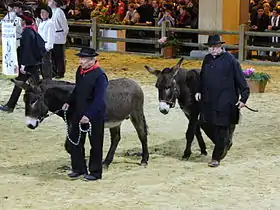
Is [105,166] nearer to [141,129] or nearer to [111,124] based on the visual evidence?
[111,124]

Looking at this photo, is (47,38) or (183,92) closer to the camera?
(183,92)

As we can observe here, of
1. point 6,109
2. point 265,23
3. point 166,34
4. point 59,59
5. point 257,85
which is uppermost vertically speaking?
point 265,23

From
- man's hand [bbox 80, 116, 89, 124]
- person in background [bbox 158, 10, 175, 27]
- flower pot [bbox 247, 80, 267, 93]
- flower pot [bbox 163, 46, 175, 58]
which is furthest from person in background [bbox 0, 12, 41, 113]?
person in background [bbox 158, 10, 175, 27]

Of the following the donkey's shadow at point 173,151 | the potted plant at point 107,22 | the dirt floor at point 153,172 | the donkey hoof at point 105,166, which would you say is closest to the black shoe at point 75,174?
the dirt floor at point 153,172

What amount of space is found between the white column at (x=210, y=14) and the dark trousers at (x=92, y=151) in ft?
45.8

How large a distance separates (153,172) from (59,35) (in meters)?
8.43

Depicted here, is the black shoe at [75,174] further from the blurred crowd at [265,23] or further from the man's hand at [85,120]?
the blurred crowd at [265,23]


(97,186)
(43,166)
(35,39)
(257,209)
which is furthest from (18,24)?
(257,209)

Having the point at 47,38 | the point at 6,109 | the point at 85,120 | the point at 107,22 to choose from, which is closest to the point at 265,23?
the point at 107,22

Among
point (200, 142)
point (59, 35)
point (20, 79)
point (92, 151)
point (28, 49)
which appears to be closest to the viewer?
point (92, 151)

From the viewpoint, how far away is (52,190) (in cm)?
918

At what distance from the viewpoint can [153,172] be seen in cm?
1020

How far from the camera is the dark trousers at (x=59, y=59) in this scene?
720 inches

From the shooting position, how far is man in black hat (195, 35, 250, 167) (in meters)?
10.3
